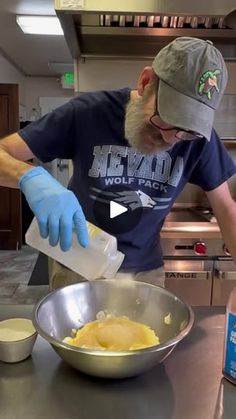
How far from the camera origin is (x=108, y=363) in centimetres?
66

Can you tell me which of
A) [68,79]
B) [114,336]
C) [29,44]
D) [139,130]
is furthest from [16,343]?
[68,79]

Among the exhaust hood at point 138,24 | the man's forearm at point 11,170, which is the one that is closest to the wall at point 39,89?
the exhaust hood at point 138,24

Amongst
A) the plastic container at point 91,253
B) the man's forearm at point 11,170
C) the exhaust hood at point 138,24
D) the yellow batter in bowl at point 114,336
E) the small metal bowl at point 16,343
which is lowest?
the small metal bowl at point 16,343

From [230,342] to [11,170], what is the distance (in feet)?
2.11

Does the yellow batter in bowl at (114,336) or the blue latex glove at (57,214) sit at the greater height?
the blue latex glove at (57,214)

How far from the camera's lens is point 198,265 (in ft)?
6.56

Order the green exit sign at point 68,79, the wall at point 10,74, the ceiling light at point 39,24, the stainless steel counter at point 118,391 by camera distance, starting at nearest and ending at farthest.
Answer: the stainless steel counter at point 118,391 → the ceiling light at point 39,24 → the wall at point 10,74 → the green exit sign at point 68,79

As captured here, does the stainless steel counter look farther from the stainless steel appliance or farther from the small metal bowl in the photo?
the stainless steel appliance

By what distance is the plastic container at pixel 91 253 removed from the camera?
903 mm

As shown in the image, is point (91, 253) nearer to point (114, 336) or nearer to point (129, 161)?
point (114, 336)

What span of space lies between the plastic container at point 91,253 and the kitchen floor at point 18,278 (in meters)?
1.70

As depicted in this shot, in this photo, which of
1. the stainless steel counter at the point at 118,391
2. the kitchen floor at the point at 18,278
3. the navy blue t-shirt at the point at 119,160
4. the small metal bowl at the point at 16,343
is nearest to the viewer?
the stainless steel counter at the point at 118,391
